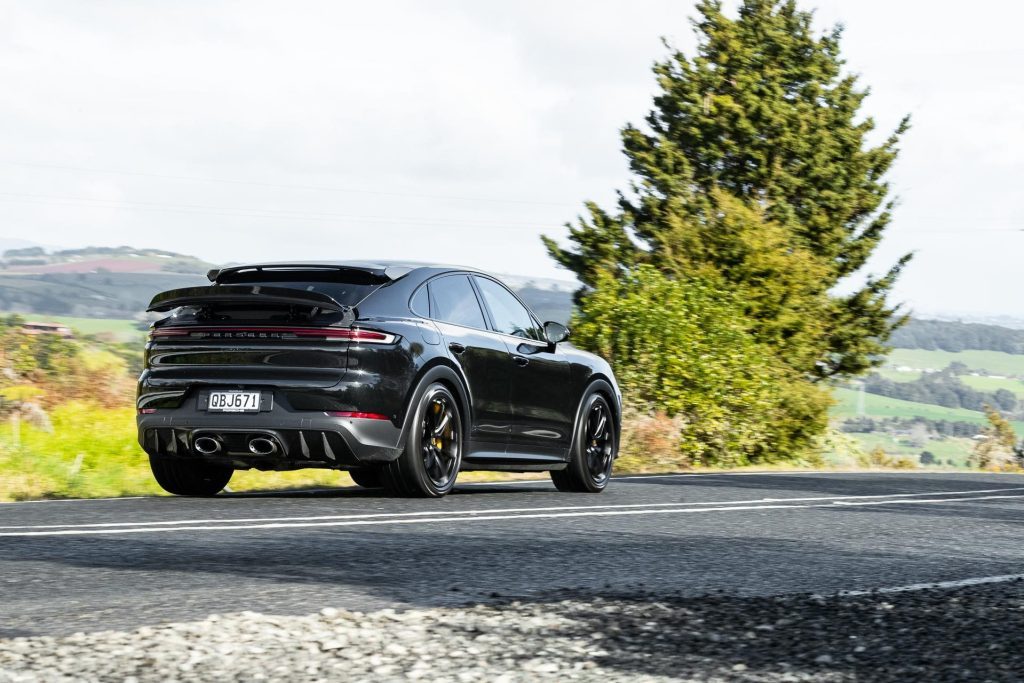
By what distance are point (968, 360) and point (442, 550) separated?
306 ft

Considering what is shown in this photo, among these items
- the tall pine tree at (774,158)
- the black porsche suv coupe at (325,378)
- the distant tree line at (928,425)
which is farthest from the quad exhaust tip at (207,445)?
the distant tree line at (928,425)

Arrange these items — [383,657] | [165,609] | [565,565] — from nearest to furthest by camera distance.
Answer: [383,657]
[165,609]
[565,565]

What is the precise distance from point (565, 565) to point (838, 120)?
124 ft

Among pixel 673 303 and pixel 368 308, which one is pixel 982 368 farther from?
pixel 368 308

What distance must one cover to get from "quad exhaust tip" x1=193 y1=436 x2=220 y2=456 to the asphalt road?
355 millimetres

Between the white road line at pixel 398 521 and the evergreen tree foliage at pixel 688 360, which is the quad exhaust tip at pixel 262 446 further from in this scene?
the evergreen tree foliage at pixel 688 360

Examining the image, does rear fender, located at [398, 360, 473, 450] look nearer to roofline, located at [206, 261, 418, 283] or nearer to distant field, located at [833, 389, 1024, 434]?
roofline, located at [206, 261, 418, 283]

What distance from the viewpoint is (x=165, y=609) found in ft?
16.6

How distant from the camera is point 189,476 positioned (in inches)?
391

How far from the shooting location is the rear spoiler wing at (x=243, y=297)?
898cm

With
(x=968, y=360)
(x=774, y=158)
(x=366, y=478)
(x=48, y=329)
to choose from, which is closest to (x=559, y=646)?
(x=366, y=478)

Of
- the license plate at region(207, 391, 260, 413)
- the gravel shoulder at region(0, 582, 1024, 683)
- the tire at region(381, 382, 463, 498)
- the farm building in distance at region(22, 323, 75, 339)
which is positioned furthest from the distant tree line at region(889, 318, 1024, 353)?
the gravel shoulder at region(0, 582, 1024, 683)

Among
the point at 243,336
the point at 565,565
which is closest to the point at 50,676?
the point at 565,565

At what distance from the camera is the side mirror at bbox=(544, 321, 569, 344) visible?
11.2 metres
